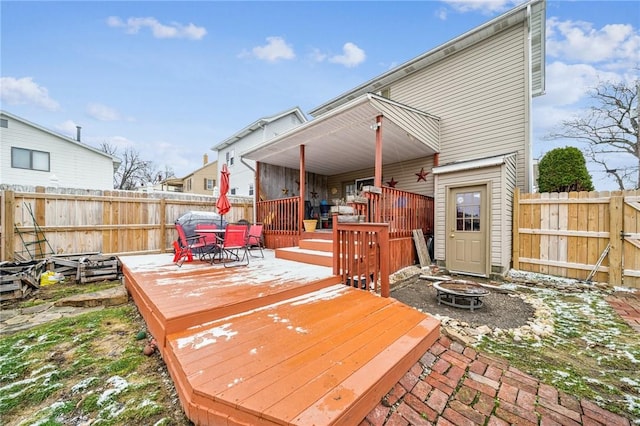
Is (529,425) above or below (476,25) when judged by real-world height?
below

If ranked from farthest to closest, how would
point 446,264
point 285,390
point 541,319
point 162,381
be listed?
point 446,264 → point 541,319 → point 162,381 → point 285,390

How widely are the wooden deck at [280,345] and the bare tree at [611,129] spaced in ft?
50.4

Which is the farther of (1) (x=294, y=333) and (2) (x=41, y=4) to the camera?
(2) (x=41, y=4)

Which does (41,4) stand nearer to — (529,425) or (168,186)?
(529,425)

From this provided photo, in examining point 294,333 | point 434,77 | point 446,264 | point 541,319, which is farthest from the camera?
point 434,77

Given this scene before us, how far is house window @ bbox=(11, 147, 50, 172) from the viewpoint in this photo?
11.1 meters

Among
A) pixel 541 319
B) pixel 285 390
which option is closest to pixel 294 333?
pixel 285 390

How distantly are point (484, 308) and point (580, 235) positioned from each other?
3.23 metres

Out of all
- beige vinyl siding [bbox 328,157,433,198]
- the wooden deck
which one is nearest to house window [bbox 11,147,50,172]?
the wooden deck

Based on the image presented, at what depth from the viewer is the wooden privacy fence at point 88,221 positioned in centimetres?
572

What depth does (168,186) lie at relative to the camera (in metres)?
26.6

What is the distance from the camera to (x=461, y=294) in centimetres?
364

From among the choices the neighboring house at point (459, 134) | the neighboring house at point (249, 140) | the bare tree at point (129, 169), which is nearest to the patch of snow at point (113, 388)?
the neighboring house at point (459, 134)

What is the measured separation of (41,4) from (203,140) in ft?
73.9
